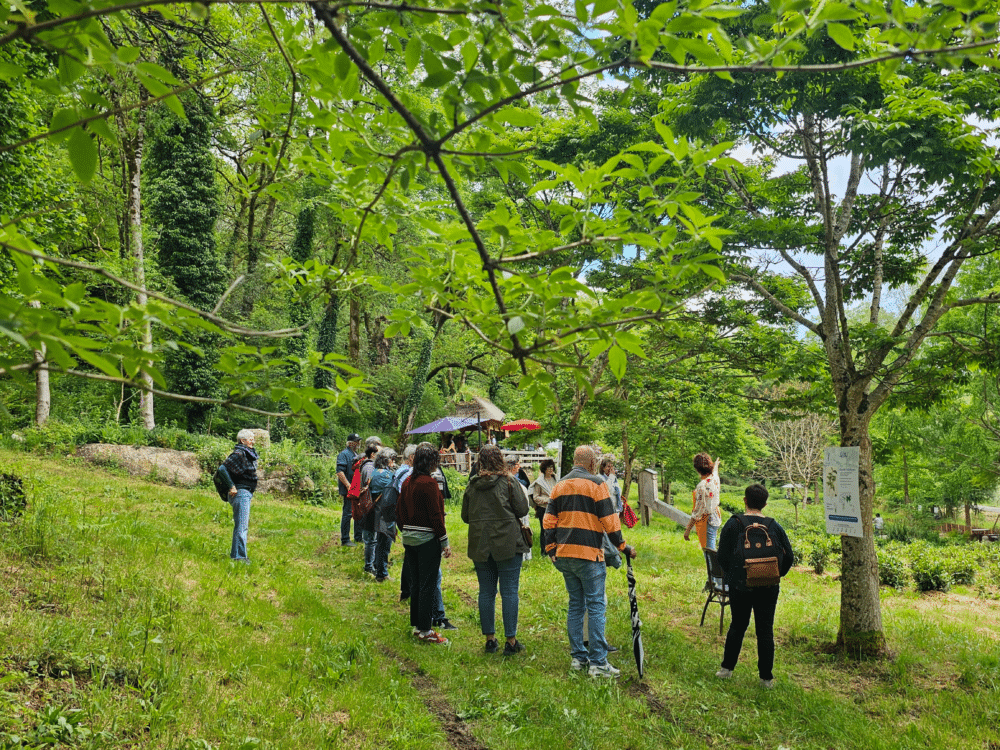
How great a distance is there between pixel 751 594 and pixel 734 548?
425mm

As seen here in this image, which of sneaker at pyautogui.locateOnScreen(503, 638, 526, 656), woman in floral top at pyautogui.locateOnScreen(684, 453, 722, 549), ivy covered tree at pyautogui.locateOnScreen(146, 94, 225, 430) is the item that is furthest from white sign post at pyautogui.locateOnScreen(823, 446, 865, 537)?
ivy covered tree at pyautogui.locateOnScreen(146, 94, 225, 430)

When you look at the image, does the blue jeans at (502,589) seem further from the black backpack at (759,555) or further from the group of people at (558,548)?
the black backpack at (759,555)

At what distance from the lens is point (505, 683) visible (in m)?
4.88

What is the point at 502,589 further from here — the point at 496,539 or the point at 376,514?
the point at 376,514

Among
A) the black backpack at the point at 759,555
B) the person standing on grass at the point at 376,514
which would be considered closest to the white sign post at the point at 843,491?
the black backpack at the point at 759,555

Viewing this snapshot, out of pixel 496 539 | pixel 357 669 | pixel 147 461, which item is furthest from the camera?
pixel 147 461

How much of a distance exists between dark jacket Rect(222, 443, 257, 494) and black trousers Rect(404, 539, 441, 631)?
9.01 ft

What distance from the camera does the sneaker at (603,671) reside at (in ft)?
16.8

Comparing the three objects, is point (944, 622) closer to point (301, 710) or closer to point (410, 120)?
point (301, 710)

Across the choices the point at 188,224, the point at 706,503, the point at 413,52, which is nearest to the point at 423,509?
the point at 706,503

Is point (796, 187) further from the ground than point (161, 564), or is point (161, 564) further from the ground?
point (796, 187)

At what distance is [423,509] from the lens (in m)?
5.74

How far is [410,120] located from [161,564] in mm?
6061

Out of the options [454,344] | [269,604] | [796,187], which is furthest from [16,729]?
[454,344]
